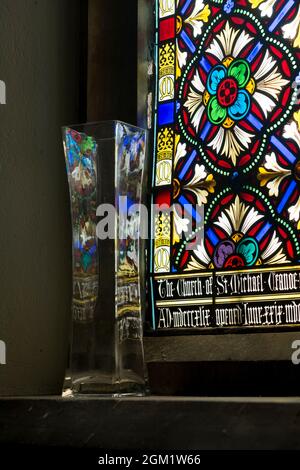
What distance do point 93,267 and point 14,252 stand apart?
363mm

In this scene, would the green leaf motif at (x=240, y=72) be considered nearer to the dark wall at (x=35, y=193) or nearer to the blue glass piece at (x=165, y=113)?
the blue glass piece at (x=165, y=113)

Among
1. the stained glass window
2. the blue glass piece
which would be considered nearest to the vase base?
the stained glass window

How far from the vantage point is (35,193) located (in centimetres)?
194

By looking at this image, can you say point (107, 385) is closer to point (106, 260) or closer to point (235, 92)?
point (106, 260)

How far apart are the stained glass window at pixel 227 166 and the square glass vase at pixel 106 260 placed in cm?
31

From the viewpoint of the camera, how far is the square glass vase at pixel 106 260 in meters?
1.54

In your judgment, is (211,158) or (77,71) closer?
(211,158)

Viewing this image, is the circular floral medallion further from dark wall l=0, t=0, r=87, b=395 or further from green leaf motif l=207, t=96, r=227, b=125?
dark wall l=0, t=0, r=87, b=395

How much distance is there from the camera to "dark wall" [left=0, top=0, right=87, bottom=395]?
187 centimetres

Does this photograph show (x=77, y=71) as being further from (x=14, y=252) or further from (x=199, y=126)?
(x=14, y=252)

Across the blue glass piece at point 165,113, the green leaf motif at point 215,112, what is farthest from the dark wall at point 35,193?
the green leaf motif at point 215,112
